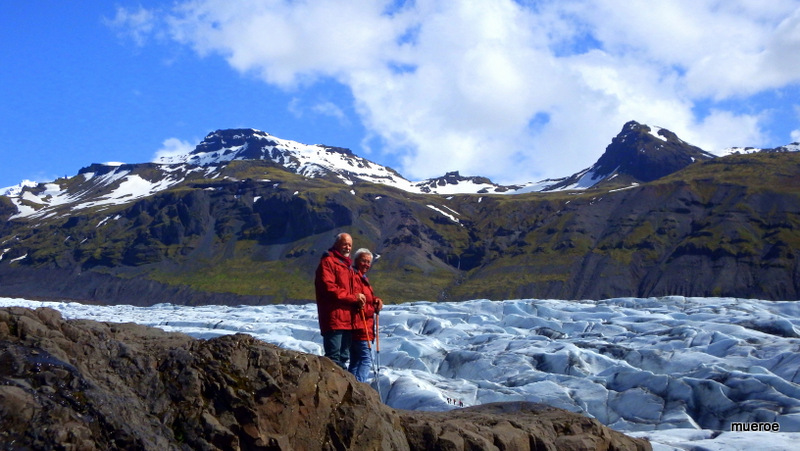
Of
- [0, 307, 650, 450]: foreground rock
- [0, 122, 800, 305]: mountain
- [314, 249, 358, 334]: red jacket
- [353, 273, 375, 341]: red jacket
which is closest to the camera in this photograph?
[0, 307, 650, 450]: foreground rock

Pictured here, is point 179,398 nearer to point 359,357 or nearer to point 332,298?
point 332,298

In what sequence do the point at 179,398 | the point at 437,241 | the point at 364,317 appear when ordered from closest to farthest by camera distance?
the point at 179,398 < the point at 364,317 < the point at 437,241

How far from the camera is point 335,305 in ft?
29.1

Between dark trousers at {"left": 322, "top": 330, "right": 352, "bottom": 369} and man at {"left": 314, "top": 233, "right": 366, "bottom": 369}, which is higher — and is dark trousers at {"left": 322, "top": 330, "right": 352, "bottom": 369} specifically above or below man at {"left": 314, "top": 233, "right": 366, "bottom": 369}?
below

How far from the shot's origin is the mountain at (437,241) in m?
110

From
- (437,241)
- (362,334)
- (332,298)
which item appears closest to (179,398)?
(332,298)

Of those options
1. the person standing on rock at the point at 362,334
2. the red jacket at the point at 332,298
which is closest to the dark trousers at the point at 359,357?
the person standing on rock at the point at 362,334

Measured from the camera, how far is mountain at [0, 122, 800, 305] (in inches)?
4333

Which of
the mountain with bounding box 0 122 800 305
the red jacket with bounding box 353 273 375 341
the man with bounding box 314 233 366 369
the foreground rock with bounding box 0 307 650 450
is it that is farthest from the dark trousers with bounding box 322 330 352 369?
the mountain with bounding box 0 122 800 305

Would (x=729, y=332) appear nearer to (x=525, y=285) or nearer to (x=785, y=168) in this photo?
(x=525, y=285)

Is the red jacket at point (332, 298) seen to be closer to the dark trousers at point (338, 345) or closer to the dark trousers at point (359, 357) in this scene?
the dark trousers at point (338, 345)

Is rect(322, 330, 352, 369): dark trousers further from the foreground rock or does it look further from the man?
the foreground rock

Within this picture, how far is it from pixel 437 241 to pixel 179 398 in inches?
5369

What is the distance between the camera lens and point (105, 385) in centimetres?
591
